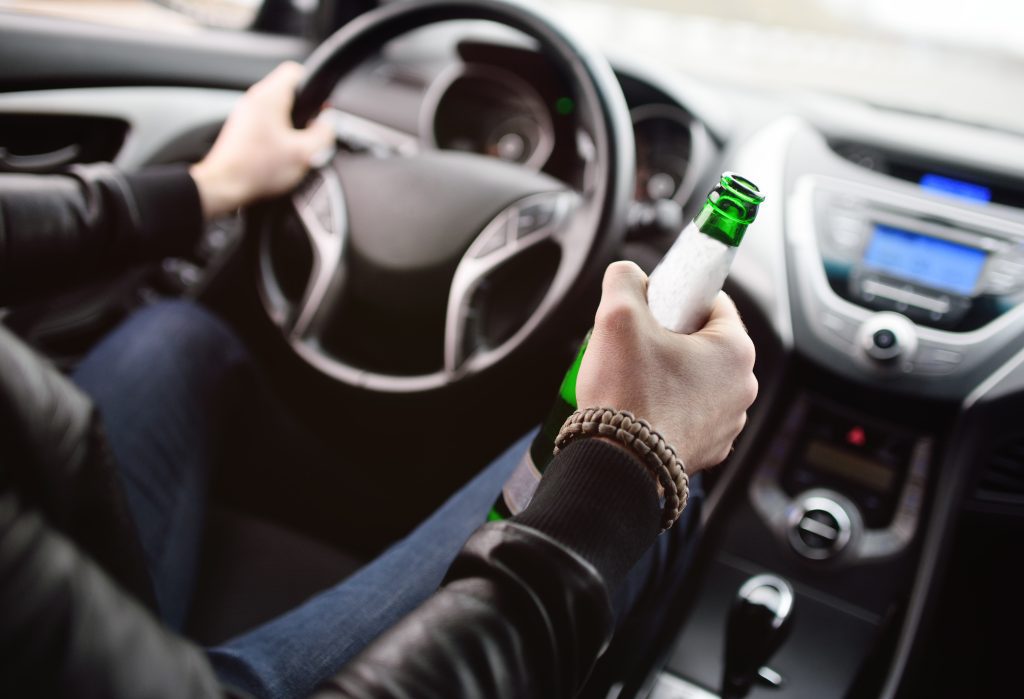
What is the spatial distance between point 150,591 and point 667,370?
425mm

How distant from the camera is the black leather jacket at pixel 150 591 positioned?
365mm

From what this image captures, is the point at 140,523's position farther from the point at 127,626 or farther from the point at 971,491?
the point at 971,491

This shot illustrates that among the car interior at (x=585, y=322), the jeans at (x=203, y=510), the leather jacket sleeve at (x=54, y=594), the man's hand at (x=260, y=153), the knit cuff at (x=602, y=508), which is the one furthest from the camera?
the man's hand at (x=260, y=153)

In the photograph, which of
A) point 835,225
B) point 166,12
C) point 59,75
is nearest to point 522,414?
point 835,225

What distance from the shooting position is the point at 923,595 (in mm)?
1053

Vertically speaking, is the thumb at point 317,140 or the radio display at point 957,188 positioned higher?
the radio display at point 957,188


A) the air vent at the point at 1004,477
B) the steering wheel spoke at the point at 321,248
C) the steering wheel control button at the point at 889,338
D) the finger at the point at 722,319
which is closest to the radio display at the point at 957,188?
the steering wheel control button at the point at 889,338

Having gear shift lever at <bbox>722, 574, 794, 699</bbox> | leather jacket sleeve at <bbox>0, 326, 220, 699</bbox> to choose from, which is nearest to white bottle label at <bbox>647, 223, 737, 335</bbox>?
leather jacket sleeve at <bbox>0, 326, 220, 699</bbox>

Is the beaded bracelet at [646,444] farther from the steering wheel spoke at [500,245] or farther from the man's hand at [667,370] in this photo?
the steering wheel spoke at [500,245]

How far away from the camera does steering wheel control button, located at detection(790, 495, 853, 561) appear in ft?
3.54

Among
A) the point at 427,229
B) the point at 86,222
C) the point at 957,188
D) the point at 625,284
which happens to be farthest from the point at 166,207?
the point at 957,188

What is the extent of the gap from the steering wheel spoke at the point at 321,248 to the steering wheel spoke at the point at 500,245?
0.18 meters

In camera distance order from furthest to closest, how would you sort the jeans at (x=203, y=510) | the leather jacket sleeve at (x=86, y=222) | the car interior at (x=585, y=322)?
the car interior at (x=585, y=322)
the leather jacket sleeve at (x=86, y=222)
the jeans at (x=203, y=510)

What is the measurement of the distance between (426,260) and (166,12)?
3.20 ft
